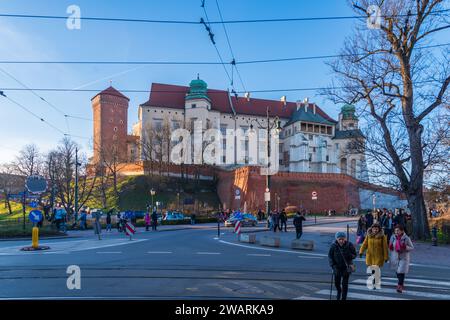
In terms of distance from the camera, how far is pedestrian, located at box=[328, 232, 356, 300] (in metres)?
7.90

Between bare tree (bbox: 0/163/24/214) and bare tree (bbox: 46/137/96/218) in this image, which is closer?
bare tree (bbox: 46/137/96/218)

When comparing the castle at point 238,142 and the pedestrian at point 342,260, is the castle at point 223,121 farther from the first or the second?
the pedestrian at point 342,260

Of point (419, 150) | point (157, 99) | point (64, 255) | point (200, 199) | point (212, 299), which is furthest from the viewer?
point (157, 99)

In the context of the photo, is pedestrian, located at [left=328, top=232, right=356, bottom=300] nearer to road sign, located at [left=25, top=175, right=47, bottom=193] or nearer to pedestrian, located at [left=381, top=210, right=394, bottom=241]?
pedestrian, located at [left=381, top=210, right=394, bottom=241]

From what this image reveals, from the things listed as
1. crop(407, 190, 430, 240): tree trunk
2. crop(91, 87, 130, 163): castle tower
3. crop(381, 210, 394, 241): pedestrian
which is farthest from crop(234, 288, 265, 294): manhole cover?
crop(91, 87, 130, 163): castle tower

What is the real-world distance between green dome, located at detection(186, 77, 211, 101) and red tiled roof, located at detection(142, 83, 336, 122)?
4.20 feet

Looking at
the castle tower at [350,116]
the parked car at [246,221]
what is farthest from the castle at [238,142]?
the parked car at [246,221]

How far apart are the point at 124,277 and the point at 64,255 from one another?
6.26m

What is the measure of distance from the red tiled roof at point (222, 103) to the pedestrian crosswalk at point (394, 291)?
241ft

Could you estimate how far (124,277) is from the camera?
35.2ft

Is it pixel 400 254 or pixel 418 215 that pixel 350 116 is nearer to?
pixel 418 215
